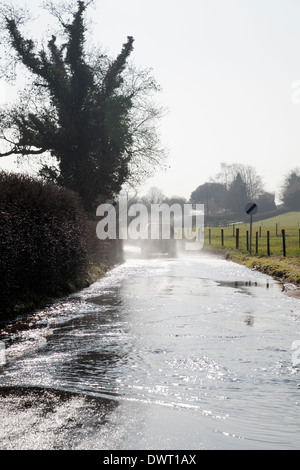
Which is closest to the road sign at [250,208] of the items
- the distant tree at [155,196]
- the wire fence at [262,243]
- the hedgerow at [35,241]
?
the wire fence at [262,243]

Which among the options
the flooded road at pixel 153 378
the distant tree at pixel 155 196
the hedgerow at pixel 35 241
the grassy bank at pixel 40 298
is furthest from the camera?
the distant tree at pixel 155 196

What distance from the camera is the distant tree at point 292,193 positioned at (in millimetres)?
134500

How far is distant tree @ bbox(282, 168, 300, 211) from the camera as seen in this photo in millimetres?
134500

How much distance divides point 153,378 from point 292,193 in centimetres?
13455

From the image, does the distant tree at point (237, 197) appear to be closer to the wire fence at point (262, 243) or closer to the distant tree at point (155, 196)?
the distant tree at point (155, 196)

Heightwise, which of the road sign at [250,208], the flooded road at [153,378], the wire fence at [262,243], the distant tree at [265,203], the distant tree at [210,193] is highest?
the distant tree at [210,193]

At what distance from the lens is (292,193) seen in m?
136

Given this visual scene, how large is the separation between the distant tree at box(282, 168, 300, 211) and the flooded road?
127 meters

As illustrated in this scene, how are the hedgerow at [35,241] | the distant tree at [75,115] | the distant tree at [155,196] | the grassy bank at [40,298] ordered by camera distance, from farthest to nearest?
the distant tree at [155,196]
the distant tree at [75,115]
the grassy bank at [40,298]
the hedgerow at [35,241]

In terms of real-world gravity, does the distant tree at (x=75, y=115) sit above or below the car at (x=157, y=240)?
above

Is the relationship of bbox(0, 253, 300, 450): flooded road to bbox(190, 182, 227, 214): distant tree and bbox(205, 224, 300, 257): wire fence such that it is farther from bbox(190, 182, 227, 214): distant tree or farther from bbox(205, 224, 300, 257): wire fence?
bbox(190, 182, 227, 214): distant tree

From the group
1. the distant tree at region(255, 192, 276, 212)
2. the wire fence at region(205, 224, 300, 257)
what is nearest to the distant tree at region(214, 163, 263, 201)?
the distant tree at region(255, 192, 276, 212)

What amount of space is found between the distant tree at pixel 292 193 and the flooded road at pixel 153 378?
126867 mm
